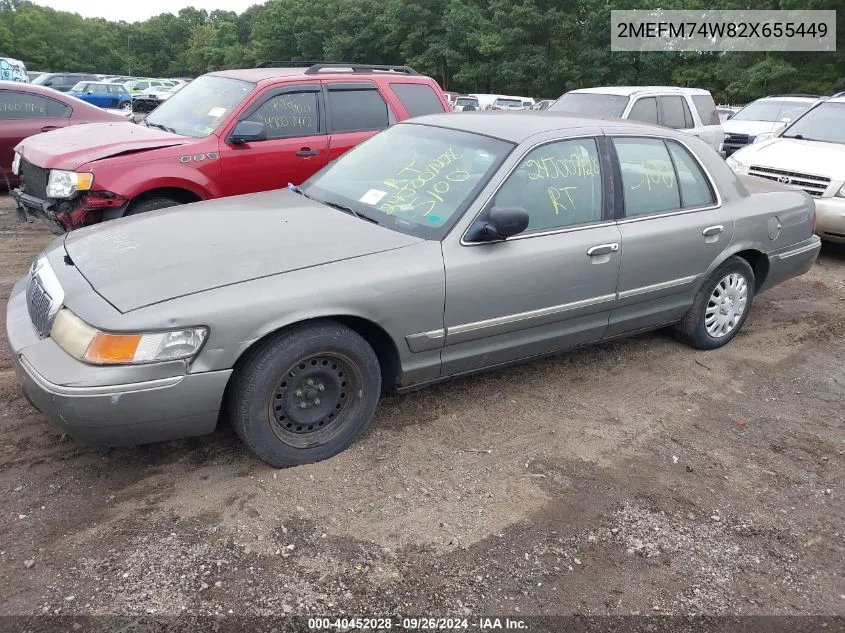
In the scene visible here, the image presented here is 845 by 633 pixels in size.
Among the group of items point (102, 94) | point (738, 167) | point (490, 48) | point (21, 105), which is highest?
point (490, 48)

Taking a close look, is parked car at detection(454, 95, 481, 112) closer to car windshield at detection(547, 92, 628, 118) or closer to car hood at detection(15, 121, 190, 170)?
car windshield at detection(547, 92, 628, 118)

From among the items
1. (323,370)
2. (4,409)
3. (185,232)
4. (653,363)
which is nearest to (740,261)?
(653,363)

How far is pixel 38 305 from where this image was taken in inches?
126

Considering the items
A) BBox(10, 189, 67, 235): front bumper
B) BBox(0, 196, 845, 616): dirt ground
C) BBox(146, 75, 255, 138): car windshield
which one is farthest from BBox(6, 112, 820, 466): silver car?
BBox(146, 75, 255, 138): car windshield

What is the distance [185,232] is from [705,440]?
9.88ft

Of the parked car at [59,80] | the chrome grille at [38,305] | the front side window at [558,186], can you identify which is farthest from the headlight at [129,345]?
the parked car at [59,80]

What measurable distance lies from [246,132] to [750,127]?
11027 mm

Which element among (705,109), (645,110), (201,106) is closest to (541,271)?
→ (201,106)

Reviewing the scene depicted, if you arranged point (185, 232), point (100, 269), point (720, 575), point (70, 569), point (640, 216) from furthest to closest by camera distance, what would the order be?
point (640, 216) < point (185, 232) < point (100, 269) < point (720, 575) < point (70, 569)

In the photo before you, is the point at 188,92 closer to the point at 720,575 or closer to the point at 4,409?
the point at 4,409

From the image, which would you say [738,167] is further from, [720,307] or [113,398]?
[113,398]

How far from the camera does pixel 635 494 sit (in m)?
3.27

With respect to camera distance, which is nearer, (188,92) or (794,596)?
(794,596)

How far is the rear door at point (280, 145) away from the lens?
19.6 ft
